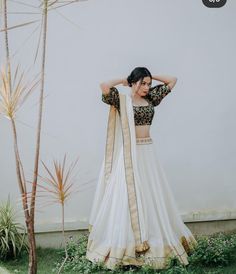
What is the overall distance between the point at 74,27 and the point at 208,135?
159 cm

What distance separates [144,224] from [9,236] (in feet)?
4.02

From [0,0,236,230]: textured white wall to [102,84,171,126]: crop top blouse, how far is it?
0.65 m

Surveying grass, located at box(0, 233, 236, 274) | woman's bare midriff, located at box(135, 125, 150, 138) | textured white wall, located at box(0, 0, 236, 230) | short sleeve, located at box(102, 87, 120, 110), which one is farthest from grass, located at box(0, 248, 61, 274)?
short sleeve, located at box(102, 87, 120, 110)

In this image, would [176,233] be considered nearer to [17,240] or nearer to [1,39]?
[17,240]

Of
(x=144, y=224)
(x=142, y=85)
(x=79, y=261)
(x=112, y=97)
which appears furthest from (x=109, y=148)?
(x=79, y=261)

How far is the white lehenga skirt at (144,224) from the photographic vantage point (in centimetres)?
445

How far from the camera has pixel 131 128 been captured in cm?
442

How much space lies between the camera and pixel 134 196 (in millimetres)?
4402

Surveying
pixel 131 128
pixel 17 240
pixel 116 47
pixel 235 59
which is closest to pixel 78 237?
pixel 17 240

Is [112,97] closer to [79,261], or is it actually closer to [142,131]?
[142,131]

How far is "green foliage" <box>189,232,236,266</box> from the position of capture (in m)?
4.60

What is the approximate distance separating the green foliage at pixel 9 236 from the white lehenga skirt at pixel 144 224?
648mm

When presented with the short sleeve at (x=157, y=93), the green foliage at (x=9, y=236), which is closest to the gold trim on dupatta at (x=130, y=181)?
the short sleeve at (x=157, y=93)

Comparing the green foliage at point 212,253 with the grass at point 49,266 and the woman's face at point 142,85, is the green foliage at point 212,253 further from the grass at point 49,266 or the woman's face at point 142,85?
the woman's face at point 142,85
